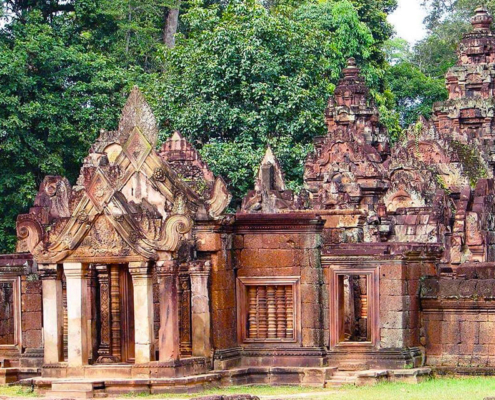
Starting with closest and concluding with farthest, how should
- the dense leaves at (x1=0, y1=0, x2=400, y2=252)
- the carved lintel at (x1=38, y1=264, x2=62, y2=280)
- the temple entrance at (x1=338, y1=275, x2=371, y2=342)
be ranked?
the carved lintel at (x1=38, y1=264, x2=62, y2=280) → the temple entrance at (x1=338, y1=275, x2=371, y2=342) → the dense leaves at (x1=0, y1=0, x2=400, y2=252)

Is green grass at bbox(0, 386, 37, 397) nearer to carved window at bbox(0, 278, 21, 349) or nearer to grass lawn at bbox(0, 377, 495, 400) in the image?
grass lawn at bbox(0, 377, 495, 400)

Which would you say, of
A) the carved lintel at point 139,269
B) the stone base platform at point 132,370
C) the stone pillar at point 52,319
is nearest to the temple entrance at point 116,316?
the stone pillar at point 52,319

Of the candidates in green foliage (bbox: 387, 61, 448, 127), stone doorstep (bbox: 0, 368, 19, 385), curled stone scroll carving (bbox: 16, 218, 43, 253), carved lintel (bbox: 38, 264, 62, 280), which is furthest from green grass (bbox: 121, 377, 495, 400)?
green foliage (bbox: 387, 61, 448, 127)

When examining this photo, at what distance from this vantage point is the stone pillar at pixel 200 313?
22.7m

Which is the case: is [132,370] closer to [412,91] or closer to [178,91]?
[178,91]

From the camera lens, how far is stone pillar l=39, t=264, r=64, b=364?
73.7 feet

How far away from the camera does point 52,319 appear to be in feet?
74.1

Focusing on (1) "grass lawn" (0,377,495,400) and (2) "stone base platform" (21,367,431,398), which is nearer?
(1) "grass lawn" (0,377,495,400)

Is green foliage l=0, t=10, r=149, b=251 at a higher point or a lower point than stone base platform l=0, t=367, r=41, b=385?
higher

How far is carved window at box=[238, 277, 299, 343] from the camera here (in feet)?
76.4

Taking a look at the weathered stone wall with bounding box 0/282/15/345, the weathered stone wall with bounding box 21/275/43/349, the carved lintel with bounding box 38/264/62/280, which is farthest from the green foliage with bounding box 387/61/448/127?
the carved lintel with bounding box 38/264/62/280

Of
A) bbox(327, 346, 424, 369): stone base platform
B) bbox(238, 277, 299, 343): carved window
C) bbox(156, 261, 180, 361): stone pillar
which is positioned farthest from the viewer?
bbox(238, 277, 299, 343): carved window

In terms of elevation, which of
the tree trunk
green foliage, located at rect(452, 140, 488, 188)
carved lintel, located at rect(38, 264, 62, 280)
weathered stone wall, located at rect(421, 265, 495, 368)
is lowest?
weathered stone wall, located at rect(421, 265, 495, 368)

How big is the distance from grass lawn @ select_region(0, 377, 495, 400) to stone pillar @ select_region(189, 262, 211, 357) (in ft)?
2.37
